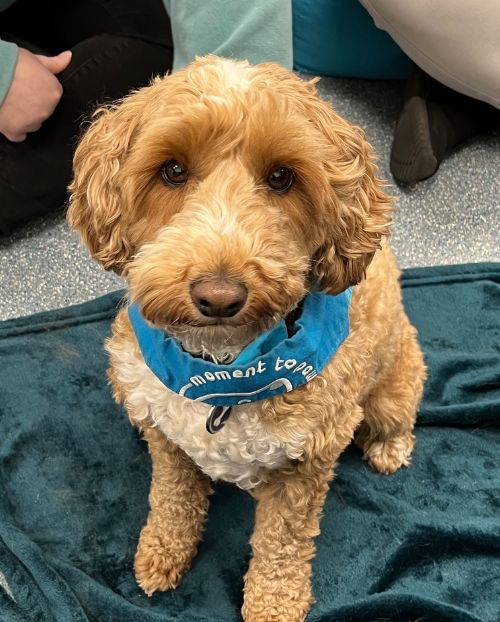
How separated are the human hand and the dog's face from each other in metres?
0.82

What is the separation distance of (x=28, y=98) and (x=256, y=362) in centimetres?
103

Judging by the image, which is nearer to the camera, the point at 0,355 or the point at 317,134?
the point at 317,134

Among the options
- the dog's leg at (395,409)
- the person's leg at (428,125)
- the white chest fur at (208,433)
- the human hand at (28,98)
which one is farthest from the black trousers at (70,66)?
the dog's leg at (395,409)

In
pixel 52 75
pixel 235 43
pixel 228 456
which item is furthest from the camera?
pixel 52 75

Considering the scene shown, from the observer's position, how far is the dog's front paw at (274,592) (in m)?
1.28

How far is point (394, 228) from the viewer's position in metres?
2.02

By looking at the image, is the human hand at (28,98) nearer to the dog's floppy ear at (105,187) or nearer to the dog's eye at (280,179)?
the dog's floppy ear at (105,187)

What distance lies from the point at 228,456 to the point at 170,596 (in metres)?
0.39

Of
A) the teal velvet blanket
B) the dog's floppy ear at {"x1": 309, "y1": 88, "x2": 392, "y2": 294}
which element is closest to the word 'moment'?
the dog's floppy ear at {"x1": 309, "y1": 88, "x2": 392, "y2": 294}

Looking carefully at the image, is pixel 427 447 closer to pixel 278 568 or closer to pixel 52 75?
pixel 278 568

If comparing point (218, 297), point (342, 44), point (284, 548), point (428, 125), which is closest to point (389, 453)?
point (284, 548)

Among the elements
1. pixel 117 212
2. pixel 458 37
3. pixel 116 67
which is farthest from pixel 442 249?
pixel 117 212

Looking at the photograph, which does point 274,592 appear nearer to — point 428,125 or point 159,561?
point 159,561

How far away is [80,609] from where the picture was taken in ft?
4.17
